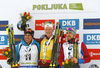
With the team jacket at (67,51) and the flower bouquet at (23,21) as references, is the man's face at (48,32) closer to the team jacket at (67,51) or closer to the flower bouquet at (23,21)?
the team jacket at (67,51)

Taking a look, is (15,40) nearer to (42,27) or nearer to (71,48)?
(42,27)

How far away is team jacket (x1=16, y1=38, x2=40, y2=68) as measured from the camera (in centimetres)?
346

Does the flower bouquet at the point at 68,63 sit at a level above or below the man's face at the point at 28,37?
below

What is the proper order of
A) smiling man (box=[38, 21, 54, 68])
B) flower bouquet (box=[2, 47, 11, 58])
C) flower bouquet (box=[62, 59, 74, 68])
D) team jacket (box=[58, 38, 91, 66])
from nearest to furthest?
flower bouquet (box=[62, 59, 74, 68])
team jacket (box=[58, 38, 91, 66])
smiling man (box=[38, 21, 54, 68])
flower bouquet (box=[2, 47, 11, 58])


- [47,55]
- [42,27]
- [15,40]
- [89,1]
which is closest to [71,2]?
[89,1]

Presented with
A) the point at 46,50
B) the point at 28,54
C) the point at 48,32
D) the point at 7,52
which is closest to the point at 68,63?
the point at 46,50

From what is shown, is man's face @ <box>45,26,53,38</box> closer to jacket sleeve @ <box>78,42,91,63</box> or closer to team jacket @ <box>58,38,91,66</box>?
team jacket @ <box>58,38,91,66</box>

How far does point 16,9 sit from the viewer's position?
401 cm

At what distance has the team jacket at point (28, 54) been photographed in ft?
11.4

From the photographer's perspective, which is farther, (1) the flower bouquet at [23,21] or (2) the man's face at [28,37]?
(1) the flower bouquet at [23,21]

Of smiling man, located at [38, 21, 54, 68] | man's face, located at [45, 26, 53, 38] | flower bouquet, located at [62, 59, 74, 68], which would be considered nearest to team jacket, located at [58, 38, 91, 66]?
flower bouquet, located at [62, 59, 74, 68]

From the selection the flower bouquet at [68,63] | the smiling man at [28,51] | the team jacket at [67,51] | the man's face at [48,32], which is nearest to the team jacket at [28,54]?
the smiling man at [28,51]

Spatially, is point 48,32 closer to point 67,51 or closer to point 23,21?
point 67,51

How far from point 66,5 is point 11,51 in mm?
1777
